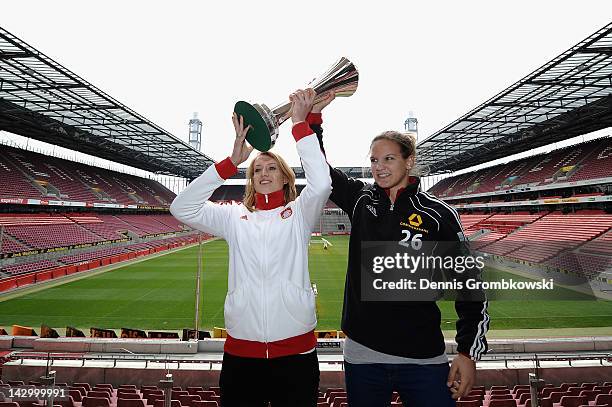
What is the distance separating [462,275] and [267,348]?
3.66 feet

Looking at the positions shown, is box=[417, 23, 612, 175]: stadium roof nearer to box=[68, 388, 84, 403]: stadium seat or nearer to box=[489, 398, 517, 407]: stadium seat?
box=[489, 398, 517, 407]: stadium seat

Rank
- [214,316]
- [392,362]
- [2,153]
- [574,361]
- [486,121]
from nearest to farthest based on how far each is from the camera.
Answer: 1. [392,362]
2. [574,361]
3. [214,316]
4. [486,121]
5. [2,153]

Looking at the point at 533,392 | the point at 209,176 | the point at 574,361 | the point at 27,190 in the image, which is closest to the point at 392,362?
the point at 209,176

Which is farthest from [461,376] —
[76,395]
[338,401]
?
[76,395]

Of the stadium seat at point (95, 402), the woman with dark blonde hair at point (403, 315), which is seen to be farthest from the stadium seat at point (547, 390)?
the stadium seat at point (95, 402)

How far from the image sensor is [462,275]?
180cm

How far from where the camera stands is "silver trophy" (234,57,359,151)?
1.90 metres

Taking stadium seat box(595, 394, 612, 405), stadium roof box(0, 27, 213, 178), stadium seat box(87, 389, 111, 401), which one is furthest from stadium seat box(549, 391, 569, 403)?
stadium roof box(0, 27, 213, 178)

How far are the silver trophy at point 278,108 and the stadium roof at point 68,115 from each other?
16.9 metres

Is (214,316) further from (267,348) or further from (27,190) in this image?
(27,190)

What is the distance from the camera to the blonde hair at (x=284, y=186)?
6.92 ft

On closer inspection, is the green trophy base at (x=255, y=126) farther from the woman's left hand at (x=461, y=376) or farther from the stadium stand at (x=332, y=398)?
the stadium stand at (x=332, y=398)

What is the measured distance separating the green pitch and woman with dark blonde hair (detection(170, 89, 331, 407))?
8.51 metres

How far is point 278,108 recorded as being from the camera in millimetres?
2014
